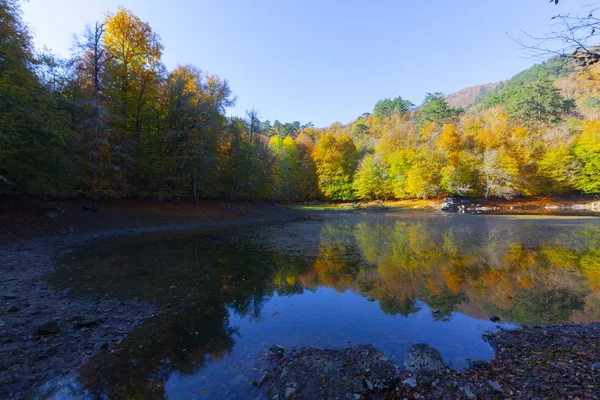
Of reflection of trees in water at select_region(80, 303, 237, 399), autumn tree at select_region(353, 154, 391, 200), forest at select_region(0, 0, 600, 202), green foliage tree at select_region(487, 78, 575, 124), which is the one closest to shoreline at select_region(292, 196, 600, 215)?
forest at select_region(0, 0, 600, 202)

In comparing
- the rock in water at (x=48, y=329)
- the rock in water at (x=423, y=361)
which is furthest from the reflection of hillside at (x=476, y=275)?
the rock in water at (x=48, y=329)

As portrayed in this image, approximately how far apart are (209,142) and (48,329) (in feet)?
78.7

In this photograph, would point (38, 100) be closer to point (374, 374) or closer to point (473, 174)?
point (374, 374)

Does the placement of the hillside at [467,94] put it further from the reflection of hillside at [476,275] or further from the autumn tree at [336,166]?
the reflection of hillside at [476,275]

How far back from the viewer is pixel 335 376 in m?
3.83

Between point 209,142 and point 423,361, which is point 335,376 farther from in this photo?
point 209,142

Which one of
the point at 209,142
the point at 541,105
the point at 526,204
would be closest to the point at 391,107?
the point at 541,105

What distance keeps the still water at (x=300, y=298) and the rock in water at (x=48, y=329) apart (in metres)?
1.39

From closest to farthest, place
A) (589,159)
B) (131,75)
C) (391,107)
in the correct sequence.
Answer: (131,75), (589,159), (391,107)

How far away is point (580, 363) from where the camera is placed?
12.5 feet

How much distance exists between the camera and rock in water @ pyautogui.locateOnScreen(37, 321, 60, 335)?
5.19 metres

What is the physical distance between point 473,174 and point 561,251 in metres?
42.1

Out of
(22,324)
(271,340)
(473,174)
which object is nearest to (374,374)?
(271,340)

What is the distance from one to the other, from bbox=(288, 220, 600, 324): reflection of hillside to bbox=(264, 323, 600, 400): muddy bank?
2086 millimetres
